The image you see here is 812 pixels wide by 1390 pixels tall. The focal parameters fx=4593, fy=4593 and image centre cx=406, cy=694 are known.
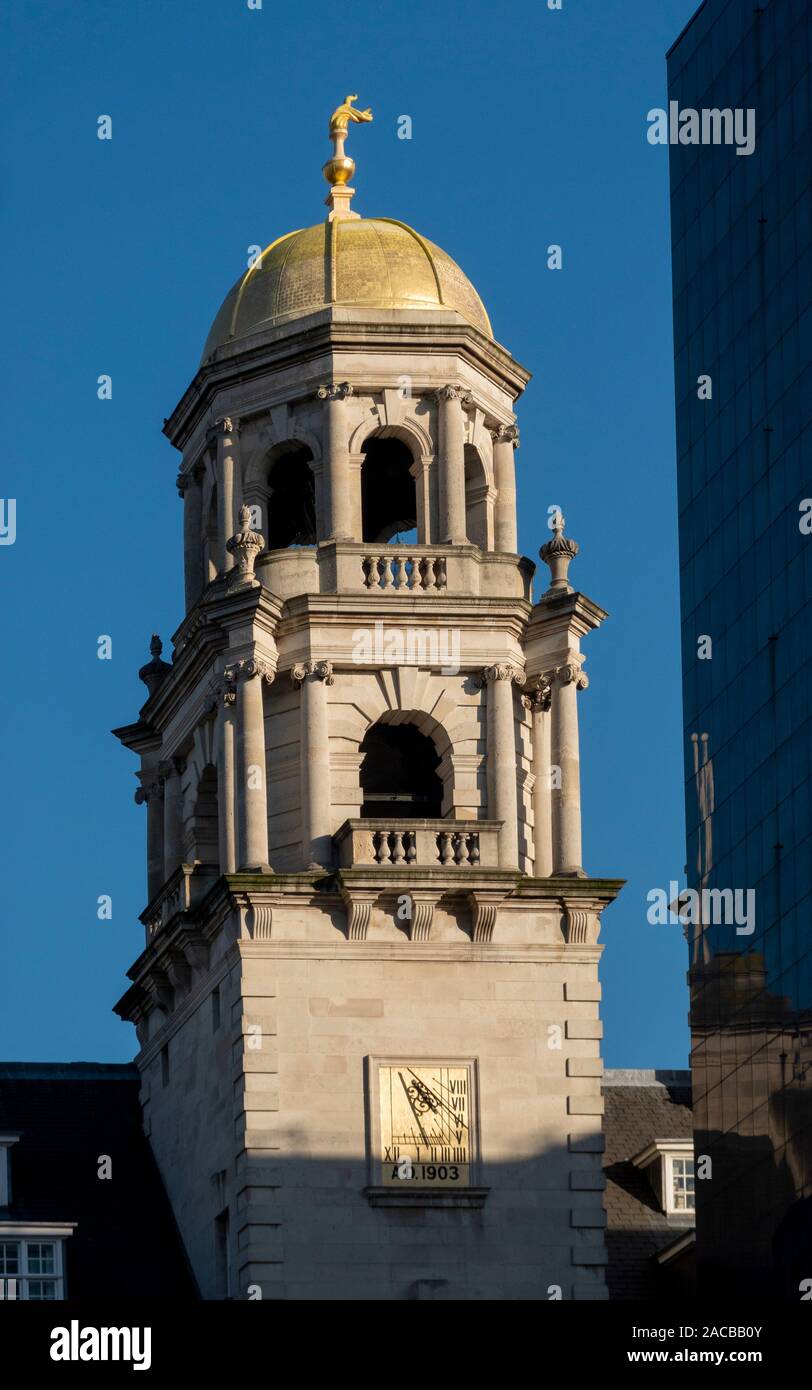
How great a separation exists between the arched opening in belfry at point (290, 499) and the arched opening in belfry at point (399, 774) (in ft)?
16.2

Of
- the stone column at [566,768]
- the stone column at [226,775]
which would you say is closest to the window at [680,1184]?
the stone column at [566,768]

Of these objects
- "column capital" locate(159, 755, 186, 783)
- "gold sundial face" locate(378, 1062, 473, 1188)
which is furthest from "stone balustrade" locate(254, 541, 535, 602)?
"gold sundial face" locate(378, 1062, 473, 1188)

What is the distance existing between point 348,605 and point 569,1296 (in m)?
14.6

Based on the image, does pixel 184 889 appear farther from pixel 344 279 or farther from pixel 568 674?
pixel 344 279

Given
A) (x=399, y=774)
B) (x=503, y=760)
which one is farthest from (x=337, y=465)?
(x=503, y=760)

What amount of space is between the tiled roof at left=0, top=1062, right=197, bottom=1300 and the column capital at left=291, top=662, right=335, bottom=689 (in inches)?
464

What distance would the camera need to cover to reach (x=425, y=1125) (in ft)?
292

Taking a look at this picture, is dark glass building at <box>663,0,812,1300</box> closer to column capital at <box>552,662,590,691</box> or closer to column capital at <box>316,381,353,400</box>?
column capital at <box>552,662,590,691</box>

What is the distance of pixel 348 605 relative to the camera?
9250 centimetres

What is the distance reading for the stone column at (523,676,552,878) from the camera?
92688 mm

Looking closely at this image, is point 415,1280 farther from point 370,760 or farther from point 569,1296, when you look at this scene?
point 370,760

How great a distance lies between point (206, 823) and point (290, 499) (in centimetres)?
791

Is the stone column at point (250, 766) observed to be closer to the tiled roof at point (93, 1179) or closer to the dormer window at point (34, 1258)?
the dormer window at point (34, 1258)
